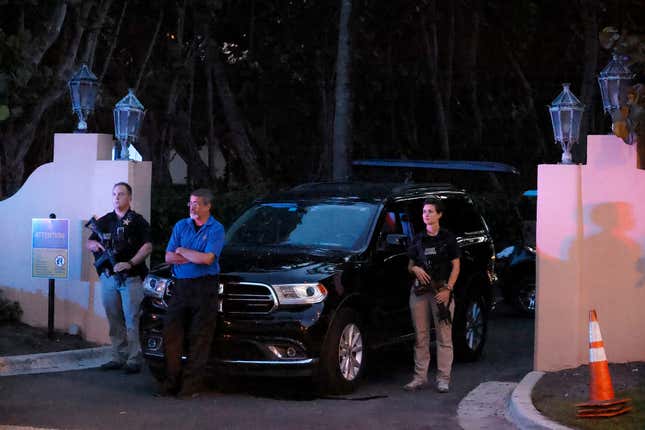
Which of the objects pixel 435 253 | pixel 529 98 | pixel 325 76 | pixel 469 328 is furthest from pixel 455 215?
pixel 529 98

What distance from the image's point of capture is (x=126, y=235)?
11.7 metres

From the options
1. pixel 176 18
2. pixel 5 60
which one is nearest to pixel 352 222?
pixel 5 60

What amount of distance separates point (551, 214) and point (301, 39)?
22075 mm

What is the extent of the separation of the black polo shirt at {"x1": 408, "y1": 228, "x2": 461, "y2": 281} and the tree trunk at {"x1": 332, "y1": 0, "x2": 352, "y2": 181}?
1012cm

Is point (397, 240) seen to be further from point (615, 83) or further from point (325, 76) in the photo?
point (325, 76)

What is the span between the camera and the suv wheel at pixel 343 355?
33.3 feet

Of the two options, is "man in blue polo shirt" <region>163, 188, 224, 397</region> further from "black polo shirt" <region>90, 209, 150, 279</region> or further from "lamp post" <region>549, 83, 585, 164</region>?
"lamp post" <region>549, 83, 585, 164</region>

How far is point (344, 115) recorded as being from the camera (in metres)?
21.0

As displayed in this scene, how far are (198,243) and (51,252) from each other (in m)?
3.36

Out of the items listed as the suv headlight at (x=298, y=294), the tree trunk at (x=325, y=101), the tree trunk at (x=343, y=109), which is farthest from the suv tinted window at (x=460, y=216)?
the tree trunk at (x=325, y=101)

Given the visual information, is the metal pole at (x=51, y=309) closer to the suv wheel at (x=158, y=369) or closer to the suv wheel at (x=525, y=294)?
the suv wheel at (x=158, y=369)

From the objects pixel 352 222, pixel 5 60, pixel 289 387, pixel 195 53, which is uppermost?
pixel 195 53

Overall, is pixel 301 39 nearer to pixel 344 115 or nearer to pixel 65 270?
pixel 344 115

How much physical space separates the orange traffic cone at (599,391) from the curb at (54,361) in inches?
228
